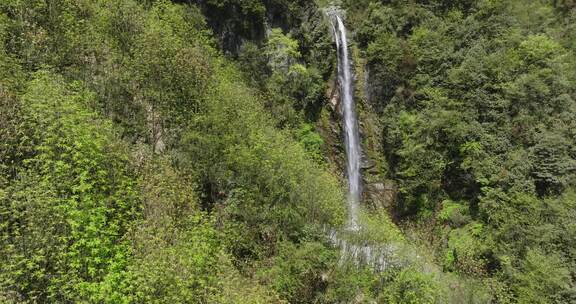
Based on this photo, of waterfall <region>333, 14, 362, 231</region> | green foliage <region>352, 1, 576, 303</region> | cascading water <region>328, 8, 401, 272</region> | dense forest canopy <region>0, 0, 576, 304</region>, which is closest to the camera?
dense forest canopy <region>0, 0, 576, 304</region>

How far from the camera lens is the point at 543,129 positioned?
24.5 meters

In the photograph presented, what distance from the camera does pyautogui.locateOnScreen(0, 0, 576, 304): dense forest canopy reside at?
35.4 feet

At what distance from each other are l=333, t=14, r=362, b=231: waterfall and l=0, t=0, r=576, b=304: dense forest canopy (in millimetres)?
774

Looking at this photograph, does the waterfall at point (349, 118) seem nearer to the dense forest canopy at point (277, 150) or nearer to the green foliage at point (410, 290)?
the dense forest canopy at point (277, 150)

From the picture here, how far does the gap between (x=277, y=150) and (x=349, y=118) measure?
14.5 meters

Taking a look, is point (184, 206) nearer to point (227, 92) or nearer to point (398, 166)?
point (227, 92)

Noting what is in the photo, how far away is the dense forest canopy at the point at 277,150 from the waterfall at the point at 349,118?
30.5 inches

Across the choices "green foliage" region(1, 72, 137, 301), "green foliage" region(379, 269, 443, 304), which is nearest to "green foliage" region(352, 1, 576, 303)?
"green foliage" region(379, 269, 443, 304)

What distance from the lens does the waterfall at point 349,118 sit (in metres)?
30.8

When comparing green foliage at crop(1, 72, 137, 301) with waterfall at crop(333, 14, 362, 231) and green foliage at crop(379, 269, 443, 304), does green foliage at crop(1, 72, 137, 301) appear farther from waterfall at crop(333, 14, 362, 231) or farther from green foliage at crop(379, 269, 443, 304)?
waterfall at crop(333, 14, 362, 231)

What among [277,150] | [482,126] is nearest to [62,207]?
[277,150]

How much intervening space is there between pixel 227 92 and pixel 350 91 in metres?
15.1

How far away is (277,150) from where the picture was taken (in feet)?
62.2

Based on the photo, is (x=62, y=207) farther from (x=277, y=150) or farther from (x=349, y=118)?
(x=349, y=118)
